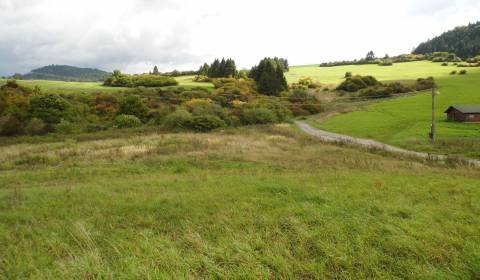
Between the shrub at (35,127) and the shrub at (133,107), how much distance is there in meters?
14.5

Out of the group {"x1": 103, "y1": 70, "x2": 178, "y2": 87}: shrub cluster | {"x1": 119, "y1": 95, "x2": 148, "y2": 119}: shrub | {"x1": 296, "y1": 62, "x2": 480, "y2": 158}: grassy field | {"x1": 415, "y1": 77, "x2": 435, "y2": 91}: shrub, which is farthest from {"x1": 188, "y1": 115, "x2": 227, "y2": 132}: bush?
{"x1": 415, "y1": 77, "x2": 435, "y2": 91}: shrub

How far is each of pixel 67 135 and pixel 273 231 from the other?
48.2 meters

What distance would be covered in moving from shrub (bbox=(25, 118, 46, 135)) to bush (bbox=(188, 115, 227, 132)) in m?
23.0

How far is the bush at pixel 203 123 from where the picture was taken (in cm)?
5241

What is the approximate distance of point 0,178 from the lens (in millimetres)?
15938

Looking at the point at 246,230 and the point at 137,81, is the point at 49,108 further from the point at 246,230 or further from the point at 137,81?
the point at 246,230

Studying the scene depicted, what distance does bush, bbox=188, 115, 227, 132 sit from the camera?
172 ft

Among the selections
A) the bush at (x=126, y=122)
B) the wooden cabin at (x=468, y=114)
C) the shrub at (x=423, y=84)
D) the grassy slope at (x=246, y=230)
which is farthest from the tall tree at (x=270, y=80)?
the grassy slope at (x=246, y=230)

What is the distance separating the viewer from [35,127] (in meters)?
48.7

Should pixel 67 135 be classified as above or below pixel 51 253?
below

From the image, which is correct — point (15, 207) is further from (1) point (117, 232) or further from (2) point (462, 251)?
(2) point (462, 251)

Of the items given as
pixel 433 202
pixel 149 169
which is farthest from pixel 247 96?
pixel 433 202

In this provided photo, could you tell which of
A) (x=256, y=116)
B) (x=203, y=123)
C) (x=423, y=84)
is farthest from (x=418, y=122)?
(x=423, y=84)

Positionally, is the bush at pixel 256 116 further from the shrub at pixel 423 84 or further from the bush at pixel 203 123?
the shrub at pixel 423 84
